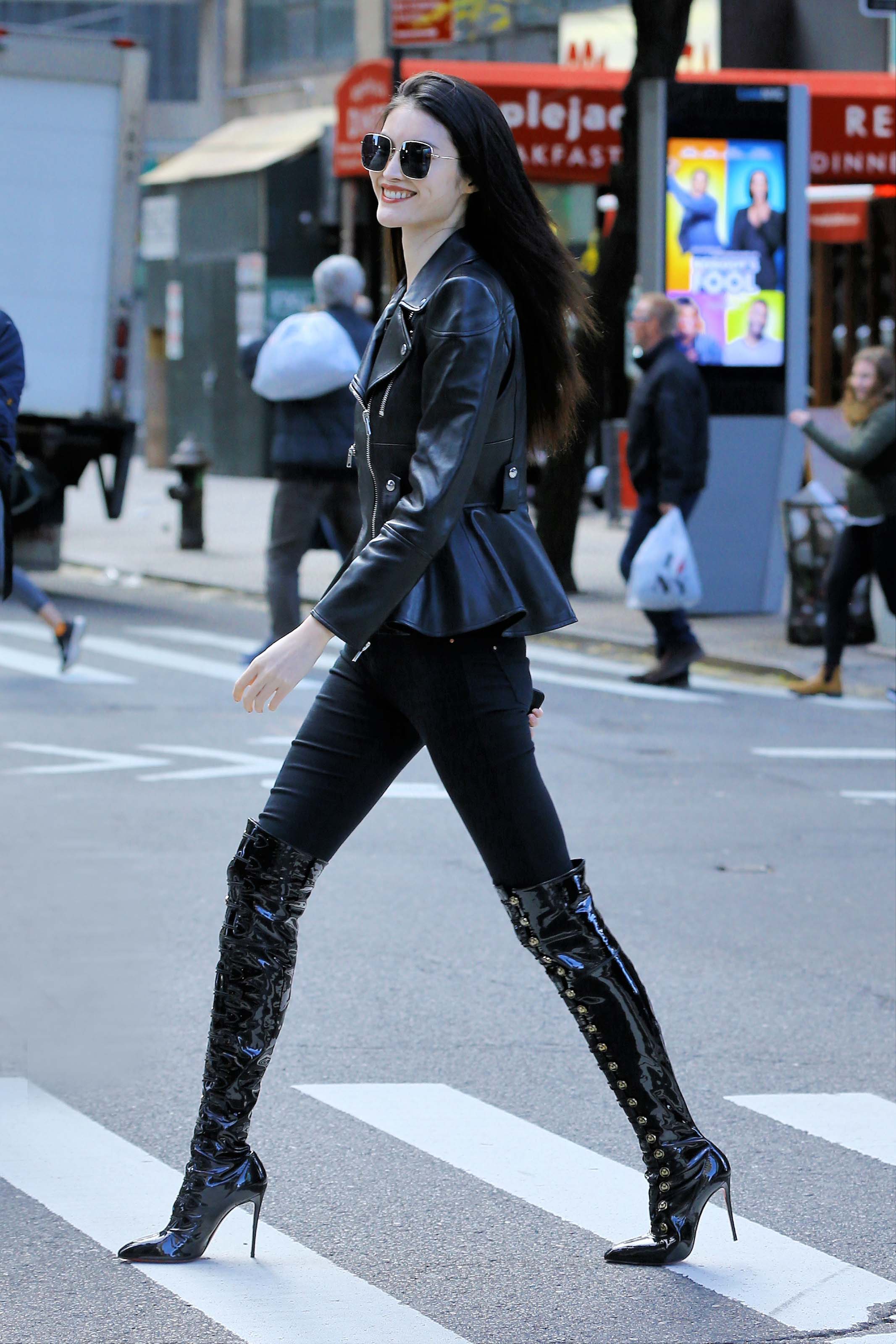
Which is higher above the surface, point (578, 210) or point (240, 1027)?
point (578, 210)

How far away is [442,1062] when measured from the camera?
17.0ft

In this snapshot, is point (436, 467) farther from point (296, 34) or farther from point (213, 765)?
point (296, 34)

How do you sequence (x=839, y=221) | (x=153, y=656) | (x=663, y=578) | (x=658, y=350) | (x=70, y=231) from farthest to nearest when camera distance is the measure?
1. (x=839, y=221)
2. (x=70, y=231)
3. (x=153, y=656)
4. (x=658, y=350)
5. (x=663, y=578)

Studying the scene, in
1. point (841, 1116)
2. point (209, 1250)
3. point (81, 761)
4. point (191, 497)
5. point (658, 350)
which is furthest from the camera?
point (191, 497)

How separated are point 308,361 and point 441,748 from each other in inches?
329

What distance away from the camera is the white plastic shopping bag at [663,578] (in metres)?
11.9

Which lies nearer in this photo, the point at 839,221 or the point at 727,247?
the point at 727,247

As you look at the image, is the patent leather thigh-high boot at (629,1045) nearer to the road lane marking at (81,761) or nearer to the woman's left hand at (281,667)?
the woman's left hand at (281,667)

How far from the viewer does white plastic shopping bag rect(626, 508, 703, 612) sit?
11.9 meters

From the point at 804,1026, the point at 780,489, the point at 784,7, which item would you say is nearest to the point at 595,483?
the point at 784,7

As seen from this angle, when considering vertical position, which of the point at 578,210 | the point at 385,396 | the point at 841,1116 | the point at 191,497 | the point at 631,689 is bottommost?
the point at 631,689

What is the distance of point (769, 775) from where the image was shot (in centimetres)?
932

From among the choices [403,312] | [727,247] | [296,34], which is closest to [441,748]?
[403,312]

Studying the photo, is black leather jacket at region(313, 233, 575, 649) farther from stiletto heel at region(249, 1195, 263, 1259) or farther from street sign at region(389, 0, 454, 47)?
Answer: street sign at region(389, 0, 454, 47)
